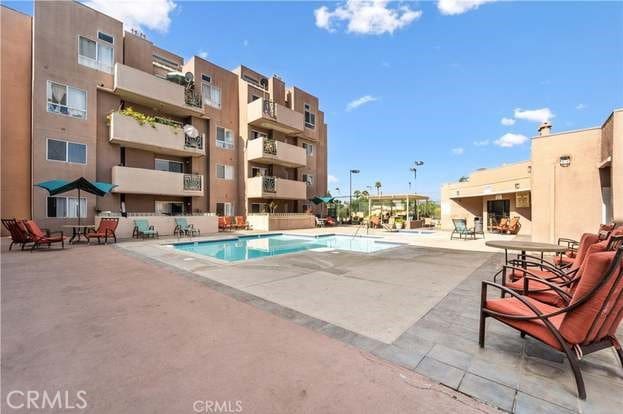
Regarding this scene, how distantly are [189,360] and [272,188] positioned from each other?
18514mm

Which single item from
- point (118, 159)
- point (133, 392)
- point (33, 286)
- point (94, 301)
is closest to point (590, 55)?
point (133, 392)

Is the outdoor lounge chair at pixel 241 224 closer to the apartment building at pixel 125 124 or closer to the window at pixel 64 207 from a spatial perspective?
the apartment building at pixel 125 124

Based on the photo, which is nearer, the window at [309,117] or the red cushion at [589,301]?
the red cushion at [589,301]

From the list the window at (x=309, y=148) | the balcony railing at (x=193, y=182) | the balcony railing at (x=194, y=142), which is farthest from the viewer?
the window at (x=309, y=148)

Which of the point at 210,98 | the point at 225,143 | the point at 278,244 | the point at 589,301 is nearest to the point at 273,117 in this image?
the point at 225,143

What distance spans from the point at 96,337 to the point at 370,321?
3.23 meters

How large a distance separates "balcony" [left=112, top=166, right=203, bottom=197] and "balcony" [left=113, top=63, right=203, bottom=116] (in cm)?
452

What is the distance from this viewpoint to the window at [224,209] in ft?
64.9

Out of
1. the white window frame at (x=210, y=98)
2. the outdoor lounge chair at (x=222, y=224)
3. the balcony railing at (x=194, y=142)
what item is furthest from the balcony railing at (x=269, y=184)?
the white window frame at (x=210, y=98)

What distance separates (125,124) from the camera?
14.6m

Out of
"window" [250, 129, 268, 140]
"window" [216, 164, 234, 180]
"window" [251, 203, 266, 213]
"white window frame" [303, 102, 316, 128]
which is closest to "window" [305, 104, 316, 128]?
"white window frame" [303, 102, 316, 128]

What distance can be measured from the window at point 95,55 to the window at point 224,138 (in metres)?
7.11

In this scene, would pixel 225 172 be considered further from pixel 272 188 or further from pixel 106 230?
pixel 106 230

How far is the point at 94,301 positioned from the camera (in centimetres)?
416
